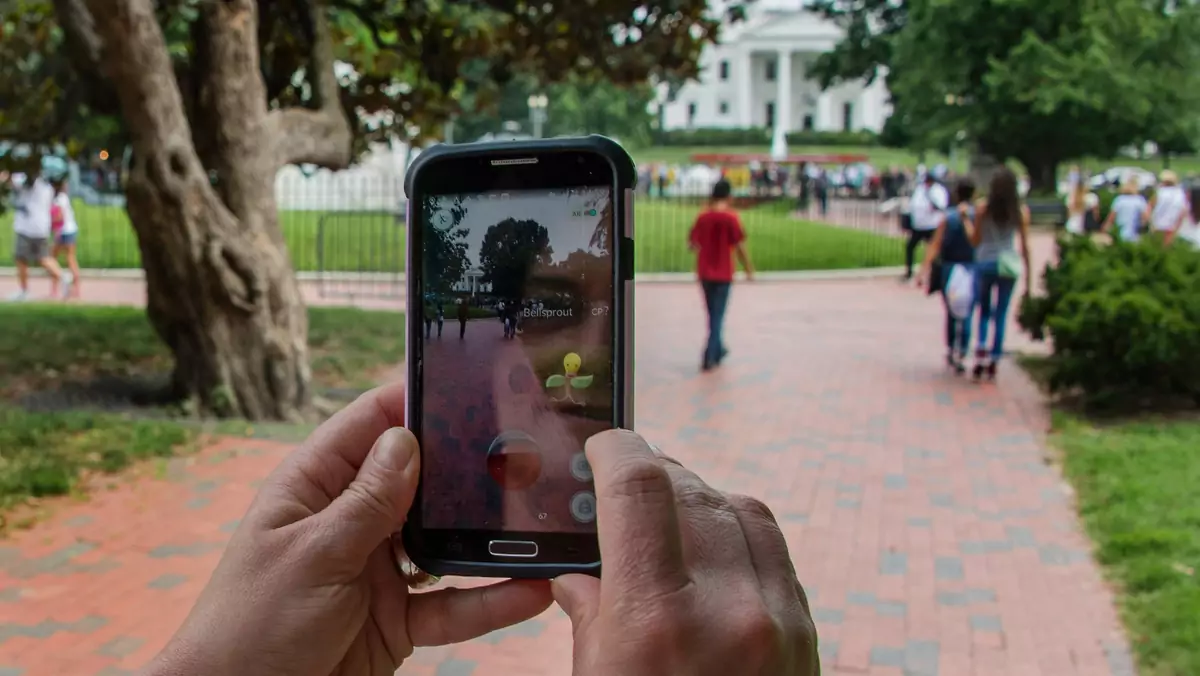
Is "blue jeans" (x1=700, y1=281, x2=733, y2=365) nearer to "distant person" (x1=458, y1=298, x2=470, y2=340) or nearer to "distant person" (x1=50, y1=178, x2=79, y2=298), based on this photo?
"distant person" (x1=458, y1=298, x2=470, y2=340)

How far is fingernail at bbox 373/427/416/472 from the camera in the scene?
59.6 inches

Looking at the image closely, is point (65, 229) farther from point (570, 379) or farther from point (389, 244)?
point (570, 379)

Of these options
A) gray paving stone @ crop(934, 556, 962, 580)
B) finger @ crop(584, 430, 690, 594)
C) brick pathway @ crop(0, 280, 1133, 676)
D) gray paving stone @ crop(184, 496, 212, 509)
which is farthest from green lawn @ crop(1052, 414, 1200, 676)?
gray paving stone @ crop(184, 496, 212, 509)

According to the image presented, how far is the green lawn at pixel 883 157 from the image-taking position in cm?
5806

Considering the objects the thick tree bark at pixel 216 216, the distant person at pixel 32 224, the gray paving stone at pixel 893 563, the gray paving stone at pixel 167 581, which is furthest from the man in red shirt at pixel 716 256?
the distant person at pixel 32 224

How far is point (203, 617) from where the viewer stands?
1473 mm

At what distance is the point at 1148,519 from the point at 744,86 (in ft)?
329

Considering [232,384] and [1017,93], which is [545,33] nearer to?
[232,384]

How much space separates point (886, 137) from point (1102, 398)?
42.8m

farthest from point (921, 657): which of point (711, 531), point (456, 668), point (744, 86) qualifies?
point (744, 86)

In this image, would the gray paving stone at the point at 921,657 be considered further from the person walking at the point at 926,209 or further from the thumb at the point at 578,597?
the person walking at the point at 926,209

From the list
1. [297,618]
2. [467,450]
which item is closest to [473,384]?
[467,450]

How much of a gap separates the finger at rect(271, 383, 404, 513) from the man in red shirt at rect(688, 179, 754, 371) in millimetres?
8641

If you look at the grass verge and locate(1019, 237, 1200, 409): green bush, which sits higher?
locate(1019, 237, 1200, 409): green bush
